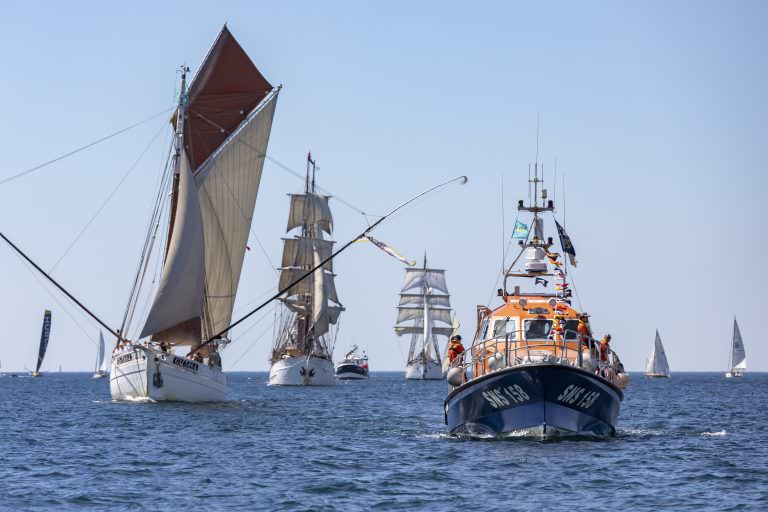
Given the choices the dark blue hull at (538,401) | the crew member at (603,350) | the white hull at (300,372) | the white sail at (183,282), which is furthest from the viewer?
the white hull at (300,372)

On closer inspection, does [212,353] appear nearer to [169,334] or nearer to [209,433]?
[169,334]

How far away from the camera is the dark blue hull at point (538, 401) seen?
3484cm

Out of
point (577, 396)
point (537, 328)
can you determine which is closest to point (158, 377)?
point (537, 328)

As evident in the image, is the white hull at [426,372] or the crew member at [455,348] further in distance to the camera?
the white hull at [426,372]

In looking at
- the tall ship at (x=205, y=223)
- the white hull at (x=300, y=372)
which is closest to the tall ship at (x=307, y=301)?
the white hull at (x=300, y=372)

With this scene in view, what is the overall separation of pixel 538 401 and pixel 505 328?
14.6ft

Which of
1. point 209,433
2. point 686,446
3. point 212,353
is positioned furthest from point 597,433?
point 212,353

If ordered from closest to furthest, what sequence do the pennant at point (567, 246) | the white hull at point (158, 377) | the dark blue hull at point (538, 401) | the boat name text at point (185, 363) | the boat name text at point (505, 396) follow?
1. the dark blue hull at point (538, 401)
2. the boat name text at point (505, 396)
3. the pennant at point (567, 246)
4. the white hull at point (158, 377)
5. the boat name text at point (185, 363)

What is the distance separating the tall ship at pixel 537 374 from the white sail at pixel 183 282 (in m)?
24.2

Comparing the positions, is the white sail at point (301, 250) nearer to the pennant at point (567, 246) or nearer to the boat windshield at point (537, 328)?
the pennant at point (567, 246)

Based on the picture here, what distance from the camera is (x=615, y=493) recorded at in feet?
92.8

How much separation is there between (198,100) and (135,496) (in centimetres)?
4473

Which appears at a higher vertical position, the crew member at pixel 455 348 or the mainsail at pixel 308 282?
the mainsail at pixel 308 282

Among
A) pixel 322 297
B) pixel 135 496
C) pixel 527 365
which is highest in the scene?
pixel 322 297
